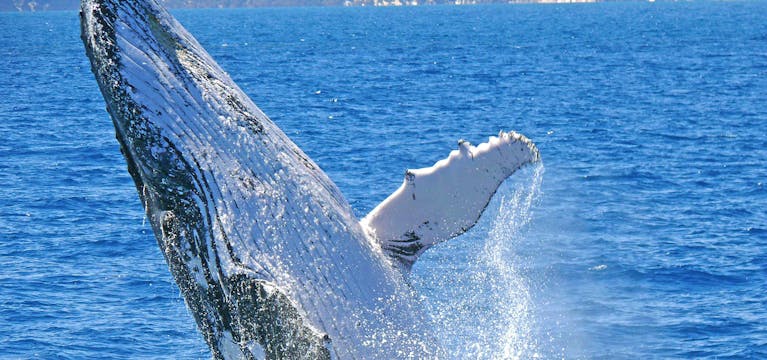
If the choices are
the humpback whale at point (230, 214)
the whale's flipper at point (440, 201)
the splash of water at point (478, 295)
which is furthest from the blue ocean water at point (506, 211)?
the humpback whale at point (230, 214)

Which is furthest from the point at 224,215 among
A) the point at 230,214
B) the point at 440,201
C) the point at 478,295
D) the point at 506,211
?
the point at 478,295

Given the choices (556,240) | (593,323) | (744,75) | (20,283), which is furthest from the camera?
(744,75)

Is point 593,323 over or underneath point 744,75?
underneath

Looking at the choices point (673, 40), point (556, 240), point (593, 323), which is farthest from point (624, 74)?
point (593, 323)

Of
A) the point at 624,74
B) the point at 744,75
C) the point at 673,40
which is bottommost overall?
the point at 624,74

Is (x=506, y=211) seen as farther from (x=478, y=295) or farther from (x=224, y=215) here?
(x=478, y=295)

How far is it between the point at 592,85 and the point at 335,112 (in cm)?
1764

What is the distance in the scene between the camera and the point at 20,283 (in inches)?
754

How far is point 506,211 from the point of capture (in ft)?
27.5

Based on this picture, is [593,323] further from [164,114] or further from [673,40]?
[673,40]

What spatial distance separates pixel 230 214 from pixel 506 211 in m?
3.28

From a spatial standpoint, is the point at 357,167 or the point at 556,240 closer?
the point at 556,240

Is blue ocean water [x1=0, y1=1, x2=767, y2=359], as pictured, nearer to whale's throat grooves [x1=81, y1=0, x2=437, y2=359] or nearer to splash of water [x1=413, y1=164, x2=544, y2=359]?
splash of water [x1=413, y1=164, x2=544, y2=359]

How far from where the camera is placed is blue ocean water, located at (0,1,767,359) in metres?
16.3
